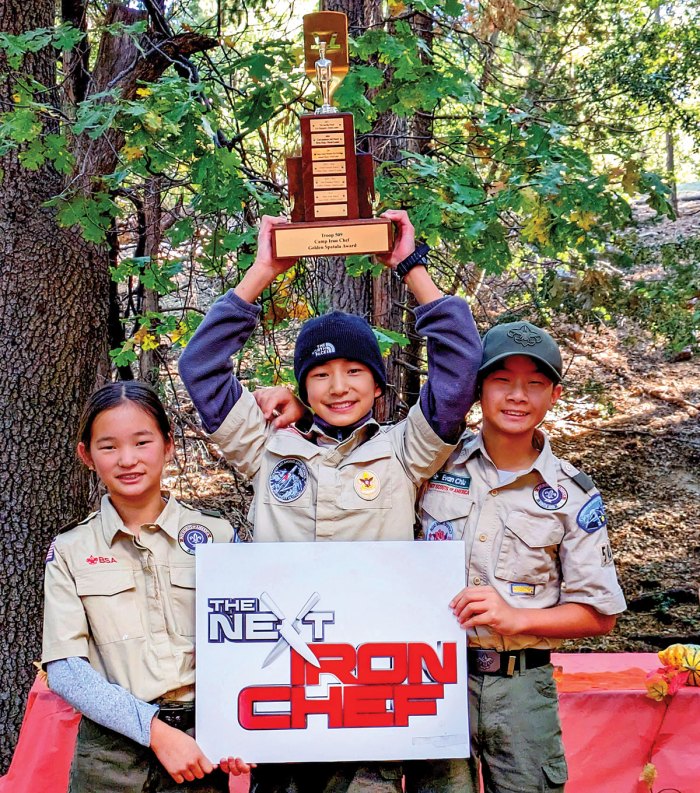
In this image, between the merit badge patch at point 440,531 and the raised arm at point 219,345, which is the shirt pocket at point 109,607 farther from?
the merit badge patch at point 440,531

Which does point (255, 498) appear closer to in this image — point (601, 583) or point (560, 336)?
point (601, 583)

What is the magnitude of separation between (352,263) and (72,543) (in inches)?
77.4

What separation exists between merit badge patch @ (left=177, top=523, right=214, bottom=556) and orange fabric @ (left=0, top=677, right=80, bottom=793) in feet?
4.67

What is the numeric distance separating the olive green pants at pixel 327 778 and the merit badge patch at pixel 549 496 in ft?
2.60

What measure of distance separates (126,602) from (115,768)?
0.41m

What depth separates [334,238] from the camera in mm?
2541

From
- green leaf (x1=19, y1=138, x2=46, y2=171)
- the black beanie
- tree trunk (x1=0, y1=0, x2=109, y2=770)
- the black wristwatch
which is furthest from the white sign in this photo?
tree trunk (x1=0, y1=0, x2=109, y2=770)

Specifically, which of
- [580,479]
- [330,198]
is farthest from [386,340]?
[580,479]

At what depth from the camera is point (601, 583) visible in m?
2.40

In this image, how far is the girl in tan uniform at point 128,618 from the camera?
221 centimetres

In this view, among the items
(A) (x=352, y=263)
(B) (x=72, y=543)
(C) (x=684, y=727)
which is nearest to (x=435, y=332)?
(B) (x=72, y=543)

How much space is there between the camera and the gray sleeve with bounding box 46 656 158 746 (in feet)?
7.12

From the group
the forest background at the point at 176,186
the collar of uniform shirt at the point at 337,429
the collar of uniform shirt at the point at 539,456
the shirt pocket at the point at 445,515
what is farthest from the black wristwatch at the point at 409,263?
the forest background at the point at 176,186

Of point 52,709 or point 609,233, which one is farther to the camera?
point 609,233
